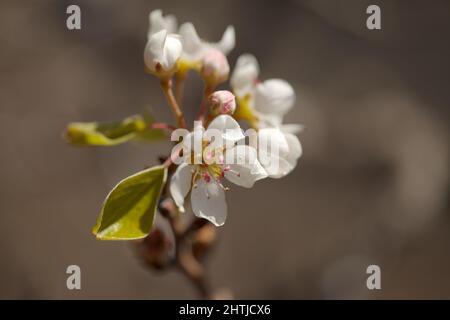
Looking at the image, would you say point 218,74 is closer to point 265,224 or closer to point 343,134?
point 343,134

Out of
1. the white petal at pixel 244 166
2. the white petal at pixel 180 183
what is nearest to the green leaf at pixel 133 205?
the white petal at pixel 180 183

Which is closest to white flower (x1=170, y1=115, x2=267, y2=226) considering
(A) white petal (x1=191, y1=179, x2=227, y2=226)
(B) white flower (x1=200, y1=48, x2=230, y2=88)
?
(A) white petal (x1=191, y1=179, x2=227, y2=226)

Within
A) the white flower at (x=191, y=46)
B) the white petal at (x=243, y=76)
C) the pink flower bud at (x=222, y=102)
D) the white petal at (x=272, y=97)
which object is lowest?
the pink flower bud at (x=222, y=102)

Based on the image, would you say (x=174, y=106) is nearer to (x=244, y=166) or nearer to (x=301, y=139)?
(x=244, y=166)

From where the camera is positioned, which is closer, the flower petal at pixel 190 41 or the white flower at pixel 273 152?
the white flower at pixel 273 152

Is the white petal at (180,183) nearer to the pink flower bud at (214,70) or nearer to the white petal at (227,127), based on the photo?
the white petal at (227,127)

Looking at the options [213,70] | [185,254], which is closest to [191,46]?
[213,70]

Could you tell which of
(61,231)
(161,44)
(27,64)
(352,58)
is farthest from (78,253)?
(161,44)
